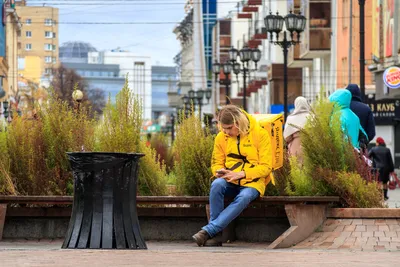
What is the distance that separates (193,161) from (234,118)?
4.08ft

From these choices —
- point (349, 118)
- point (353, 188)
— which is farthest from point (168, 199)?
point (349, 118)

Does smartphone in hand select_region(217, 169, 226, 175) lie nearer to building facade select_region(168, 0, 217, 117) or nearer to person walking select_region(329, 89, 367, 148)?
person walking select_region(329, 89, 367, 148)

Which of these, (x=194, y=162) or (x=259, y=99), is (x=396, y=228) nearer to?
(x=194, y=162)

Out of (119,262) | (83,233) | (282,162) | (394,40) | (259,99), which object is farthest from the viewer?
(259,99)

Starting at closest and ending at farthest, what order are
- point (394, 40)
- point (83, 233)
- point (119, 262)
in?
point (119, 262) < point (83, 233) < point (394, 40)

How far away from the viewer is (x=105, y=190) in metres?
11.2

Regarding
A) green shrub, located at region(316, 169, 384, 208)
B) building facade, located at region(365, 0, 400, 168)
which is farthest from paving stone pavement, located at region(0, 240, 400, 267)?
building facade, located at region(365, 0, 400, 168)

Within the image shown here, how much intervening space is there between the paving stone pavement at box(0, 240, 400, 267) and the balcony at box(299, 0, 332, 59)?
4859cm

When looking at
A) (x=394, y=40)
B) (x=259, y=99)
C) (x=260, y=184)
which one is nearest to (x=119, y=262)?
(x=260, y=184)

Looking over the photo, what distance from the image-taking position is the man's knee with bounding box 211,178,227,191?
11.9 metres

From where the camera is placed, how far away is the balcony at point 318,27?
59188 mm

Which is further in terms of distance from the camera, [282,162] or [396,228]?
[282,162]

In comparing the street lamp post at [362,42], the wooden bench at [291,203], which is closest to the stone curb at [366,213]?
the wooden bench at [291,203]

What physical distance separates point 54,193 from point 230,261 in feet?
13.0
